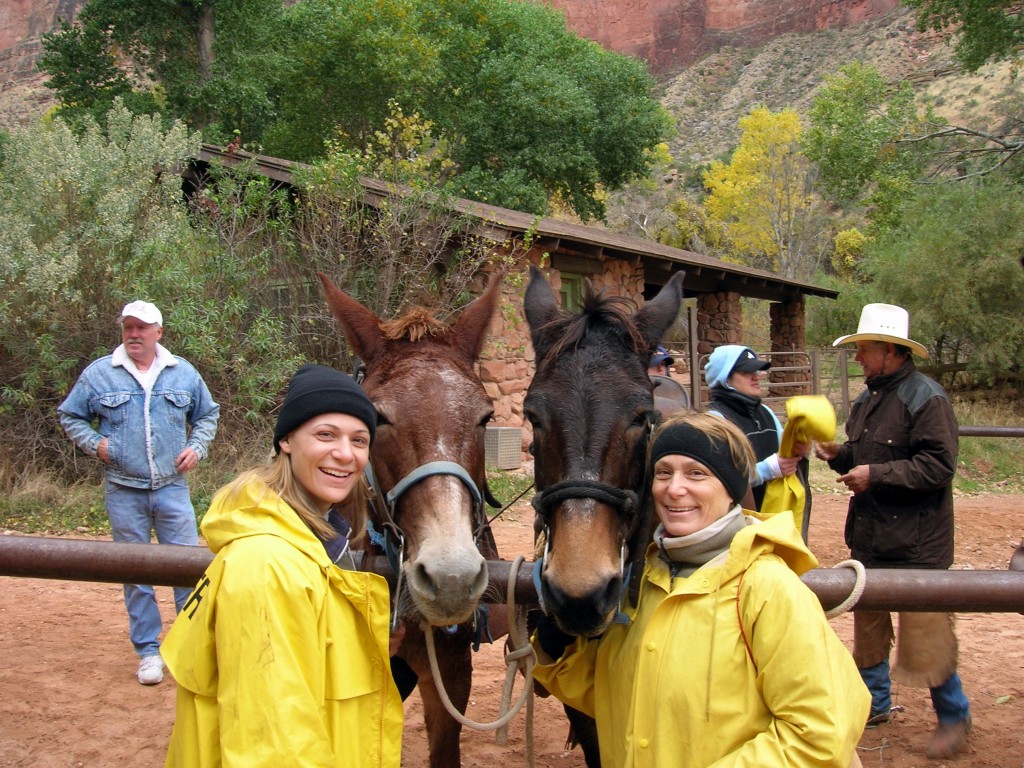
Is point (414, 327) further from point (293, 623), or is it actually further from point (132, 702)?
point (132, 702)

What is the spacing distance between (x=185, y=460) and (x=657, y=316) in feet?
11.5

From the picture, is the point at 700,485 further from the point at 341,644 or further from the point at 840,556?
the point at 840,556

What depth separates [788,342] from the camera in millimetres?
21109

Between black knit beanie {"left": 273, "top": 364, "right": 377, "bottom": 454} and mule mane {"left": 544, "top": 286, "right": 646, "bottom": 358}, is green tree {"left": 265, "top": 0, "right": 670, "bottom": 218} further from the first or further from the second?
black knit beanie {"left": 273, "top": 364, "right": 377, "bottom": 454}

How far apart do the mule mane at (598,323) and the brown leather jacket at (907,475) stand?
1.79 metres

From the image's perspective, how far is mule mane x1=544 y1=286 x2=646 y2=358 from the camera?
265 centimetres

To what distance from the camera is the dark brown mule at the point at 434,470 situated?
217 centimetres

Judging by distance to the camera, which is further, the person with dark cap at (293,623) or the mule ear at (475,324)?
the mule ear at (475,324)

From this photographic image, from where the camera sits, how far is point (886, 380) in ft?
13.3

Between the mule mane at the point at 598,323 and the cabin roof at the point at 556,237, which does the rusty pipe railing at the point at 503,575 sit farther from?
the cabin roof at the point at 556,237

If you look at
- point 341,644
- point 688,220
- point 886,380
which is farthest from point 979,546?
point 688,220

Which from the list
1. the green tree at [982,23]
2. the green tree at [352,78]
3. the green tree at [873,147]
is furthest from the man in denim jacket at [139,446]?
the green tree at [873,147]

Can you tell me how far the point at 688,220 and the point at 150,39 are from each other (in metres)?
33.8

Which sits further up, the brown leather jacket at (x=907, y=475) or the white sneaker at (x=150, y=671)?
the brown leather jacket at (x=907, y=475)
